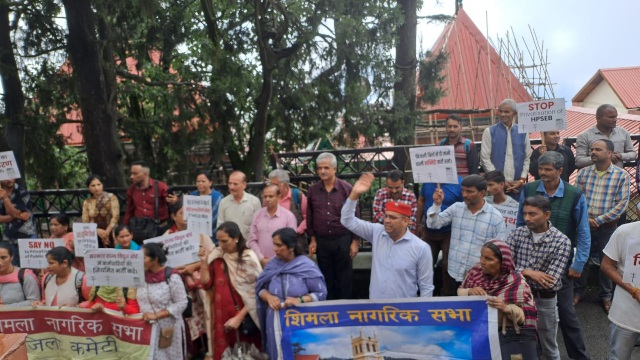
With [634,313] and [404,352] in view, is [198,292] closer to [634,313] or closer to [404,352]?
[404,352]

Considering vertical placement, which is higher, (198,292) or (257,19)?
(257,19)

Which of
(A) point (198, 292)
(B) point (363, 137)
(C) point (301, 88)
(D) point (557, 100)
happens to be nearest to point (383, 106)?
(B) point (363, 137)

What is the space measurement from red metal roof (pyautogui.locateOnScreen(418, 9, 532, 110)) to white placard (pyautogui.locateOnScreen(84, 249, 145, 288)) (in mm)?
16406

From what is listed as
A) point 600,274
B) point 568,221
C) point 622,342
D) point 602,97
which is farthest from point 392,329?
point 602,97

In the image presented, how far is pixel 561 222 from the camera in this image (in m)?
5.71

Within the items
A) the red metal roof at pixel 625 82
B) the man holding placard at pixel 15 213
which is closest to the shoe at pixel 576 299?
the man holding placard at pixel 15 213

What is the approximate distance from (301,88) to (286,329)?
22.2 ft

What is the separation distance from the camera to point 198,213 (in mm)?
6410

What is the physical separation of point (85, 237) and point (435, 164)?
3.59m

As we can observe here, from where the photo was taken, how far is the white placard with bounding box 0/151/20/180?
24.6 feet

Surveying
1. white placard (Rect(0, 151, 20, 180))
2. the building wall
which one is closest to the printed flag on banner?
white placard (Rect(0, 151, 20, 180))

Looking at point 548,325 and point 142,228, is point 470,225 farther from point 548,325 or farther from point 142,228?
point 142,228

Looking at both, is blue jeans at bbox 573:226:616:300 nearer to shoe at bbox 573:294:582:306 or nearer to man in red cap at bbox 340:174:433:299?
shoe at bbox 573:294:582:306

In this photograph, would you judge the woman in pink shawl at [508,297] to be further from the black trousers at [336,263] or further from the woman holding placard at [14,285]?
the woman holding placard at [14,285]
